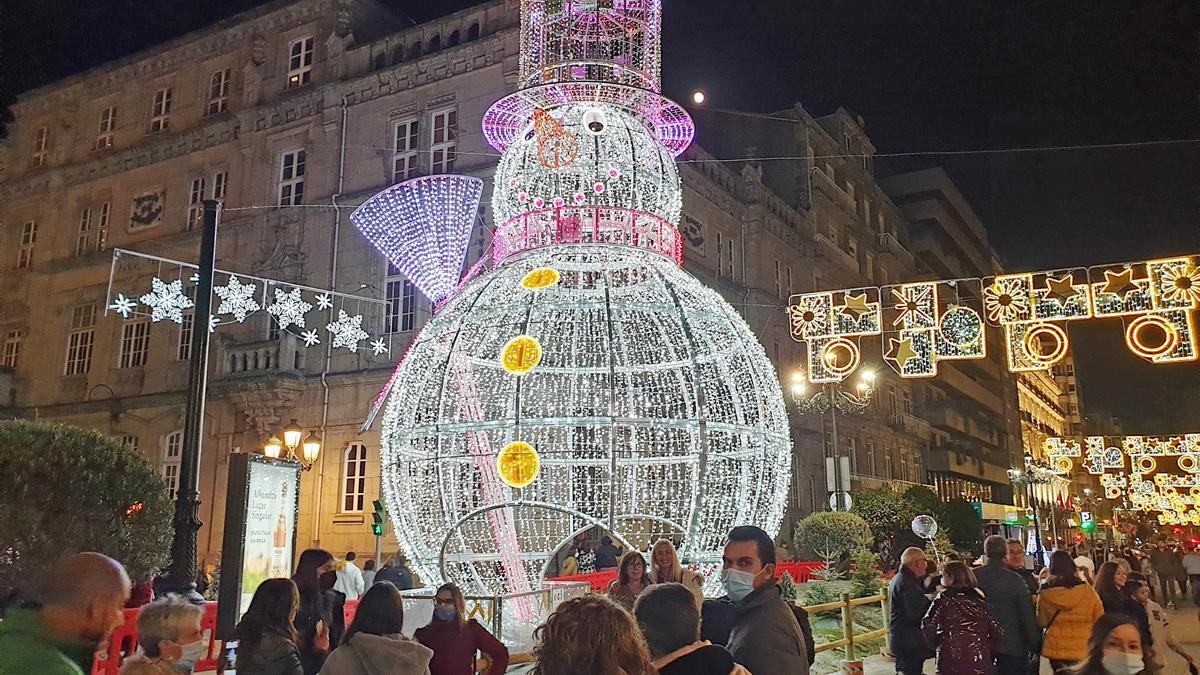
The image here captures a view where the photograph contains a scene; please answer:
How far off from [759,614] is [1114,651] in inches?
59.9

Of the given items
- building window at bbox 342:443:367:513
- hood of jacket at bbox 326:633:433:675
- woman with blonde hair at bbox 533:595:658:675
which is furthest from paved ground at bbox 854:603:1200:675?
building window at bbox 342:443:367:513

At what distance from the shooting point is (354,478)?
2169 centimetres

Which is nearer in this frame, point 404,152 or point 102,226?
point 404,152

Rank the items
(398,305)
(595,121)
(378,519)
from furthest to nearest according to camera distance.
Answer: (398,305)
(378,519)
(595,121)

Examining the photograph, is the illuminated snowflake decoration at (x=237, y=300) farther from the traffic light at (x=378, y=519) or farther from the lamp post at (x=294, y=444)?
the traffic light at (x=378, y=519)

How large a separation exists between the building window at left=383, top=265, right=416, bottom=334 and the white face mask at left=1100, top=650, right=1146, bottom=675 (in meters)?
19.0

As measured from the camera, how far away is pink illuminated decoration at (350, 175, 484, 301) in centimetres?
1189

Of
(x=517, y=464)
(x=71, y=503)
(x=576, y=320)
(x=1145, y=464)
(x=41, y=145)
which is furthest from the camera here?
(x=1145, y=464)

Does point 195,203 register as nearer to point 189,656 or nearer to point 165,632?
A: point 189,656

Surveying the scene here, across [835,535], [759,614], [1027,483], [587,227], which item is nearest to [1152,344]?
[835,535]

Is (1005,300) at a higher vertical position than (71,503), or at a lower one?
higher

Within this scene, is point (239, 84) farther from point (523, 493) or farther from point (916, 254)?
point (916, 254)

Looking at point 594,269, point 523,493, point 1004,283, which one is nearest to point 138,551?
point 523,493

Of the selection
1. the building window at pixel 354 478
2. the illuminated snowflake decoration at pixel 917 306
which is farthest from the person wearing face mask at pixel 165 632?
the building window at pixel 354 478
